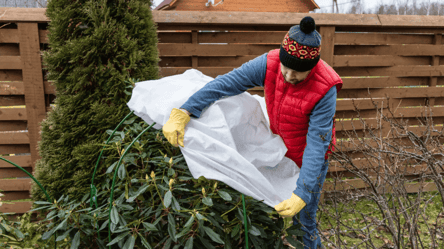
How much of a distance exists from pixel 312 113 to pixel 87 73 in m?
1.63

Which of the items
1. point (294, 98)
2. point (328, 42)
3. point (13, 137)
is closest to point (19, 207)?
point (13, 137)

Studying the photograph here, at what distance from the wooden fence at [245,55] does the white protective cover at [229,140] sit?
1.02 metres

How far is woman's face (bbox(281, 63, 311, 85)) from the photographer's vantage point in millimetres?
1525

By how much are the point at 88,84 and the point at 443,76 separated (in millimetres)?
4059

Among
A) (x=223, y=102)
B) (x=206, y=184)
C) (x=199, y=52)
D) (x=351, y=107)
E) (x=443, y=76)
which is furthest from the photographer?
(x=443, y=76)

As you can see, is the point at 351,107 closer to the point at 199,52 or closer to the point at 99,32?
the point at 199,52

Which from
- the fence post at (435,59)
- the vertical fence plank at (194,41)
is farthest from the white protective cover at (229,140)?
the fence post at (435,59)

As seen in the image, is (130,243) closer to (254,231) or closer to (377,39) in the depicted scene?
(254,231)

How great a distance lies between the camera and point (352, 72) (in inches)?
127

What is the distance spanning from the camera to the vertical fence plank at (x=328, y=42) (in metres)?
3.01

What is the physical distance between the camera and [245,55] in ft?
9.59

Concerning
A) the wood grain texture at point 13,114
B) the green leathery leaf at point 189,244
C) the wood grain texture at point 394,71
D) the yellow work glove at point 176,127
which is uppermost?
the wood grain texture at point 394,71

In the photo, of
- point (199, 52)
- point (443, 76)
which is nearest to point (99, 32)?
point (199, 52)

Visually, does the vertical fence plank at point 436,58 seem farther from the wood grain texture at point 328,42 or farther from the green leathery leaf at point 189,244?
the green leathery leaf at point 189,244
